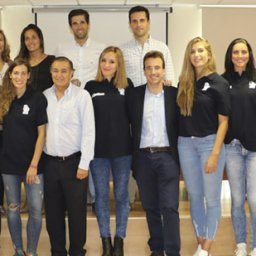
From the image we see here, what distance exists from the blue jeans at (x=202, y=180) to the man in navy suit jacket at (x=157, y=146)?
0.29ft

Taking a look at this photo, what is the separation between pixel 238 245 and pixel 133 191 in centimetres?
104

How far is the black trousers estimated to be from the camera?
3.17 meters

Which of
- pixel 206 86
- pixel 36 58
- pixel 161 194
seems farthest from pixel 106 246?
pixel 36 58

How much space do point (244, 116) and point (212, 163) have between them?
0.42 metres

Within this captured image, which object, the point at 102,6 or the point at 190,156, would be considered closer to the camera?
the point at 190,156

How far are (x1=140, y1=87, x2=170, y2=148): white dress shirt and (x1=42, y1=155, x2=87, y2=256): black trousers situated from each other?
1.67ft

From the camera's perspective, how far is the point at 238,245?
338cm

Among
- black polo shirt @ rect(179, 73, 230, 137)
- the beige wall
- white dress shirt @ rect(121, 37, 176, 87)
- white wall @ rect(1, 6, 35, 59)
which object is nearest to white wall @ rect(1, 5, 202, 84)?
white wall @ rect(1, 6, 35, 59)

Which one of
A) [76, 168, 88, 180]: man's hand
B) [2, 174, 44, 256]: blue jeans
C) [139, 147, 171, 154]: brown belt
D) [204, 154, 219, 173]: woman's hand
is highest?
[139, 147, 171, 154]: brown belt

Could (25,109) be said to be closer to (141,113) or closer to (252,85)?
(141,113)

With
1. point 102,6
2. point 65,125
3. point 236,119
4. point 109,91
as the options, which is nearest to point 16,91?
point 65,125

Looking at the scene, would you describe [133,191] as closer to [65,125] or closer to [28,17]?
[65,125]

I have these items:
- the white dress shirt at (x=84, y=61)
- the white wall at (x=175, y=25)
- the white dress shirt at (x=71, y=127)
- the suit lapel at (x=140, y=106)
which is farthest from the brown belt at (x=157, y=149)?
the white wall at (x=175, y=25)

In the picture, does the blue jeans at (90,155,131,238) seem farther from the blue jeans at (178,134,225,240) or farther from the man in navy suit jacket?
the blue jeans at (178,134,225,240)
